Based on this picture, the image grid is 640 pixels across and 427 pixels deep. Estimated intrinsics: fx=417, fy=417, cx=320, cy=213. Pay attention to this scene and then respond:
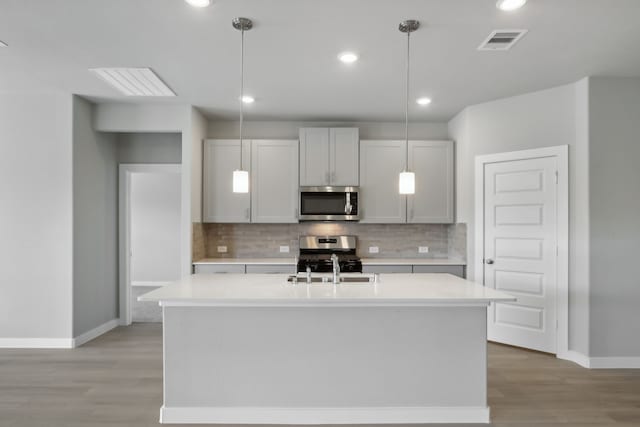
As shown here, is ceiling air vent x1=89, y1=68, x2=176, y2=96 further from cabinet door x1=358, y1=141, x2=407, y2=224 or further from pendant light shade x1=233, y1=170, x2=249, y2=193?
cabinet door x1=358, y1=141, x2=407, y2=224

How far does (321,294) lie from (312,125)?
3211 millimetres

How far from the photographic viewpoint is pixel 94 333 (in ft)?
15.4

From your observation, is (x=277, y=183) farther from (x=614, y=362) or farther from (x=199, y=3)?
(x=614, y=362)

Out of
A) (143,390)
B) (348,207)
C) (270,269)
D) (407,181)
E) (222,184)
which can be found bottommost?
(143,390)

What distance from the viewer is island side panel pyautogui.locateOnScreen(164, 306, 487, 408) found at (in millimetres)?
2729

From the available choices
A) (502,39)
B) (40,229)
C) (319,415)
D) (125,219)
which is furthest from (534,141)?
(40,229)

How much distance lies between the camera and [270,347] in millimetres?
2742

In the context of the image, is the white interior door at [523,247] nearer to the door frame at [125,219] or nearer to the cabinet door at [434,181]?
the cabinet door at [434,181]

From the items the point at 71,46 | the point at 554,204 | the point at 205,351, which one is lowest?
the point at 205,351

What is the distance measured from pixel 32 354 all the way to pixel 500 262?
4.81 m

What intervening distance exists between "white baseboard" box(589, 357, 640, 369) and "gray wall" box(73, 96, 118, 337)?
5.03m

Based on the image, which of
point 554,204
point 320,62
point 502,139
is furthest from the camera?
point 502,139

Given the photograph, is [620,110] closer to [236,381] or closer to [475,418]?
[475,418]

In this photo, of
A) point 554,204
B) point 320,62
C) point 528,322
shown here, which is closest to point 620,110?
point 554,204
